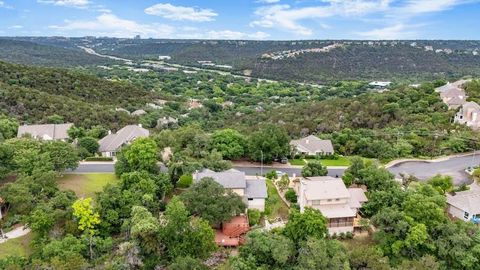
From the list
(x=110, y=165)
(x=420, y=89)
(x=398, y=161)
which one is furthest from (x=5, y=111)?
(x=420, y=89)

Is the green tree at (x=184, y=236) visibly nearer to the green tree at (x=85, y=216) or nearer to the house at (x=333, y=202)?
the green tree at (x=85, y=216)

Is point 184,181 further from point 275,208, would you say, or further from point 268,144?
point 268,144

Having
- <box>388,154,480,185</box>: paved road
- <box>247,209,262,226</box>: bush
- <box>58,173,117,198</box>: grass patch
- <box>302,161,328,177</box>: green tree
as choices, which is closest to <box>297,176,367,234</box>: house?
<box>247,209,262,226</box>: bush

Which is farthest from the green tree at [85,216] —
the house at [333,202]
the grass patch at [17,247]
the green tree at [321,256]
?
the house at [333,202]

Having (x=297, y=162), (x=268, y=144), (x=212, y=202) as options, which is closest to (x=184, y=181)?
(x=212, y=202)

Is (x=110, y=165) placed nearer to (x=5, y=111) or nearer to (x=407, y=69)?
(x=5, y=111)

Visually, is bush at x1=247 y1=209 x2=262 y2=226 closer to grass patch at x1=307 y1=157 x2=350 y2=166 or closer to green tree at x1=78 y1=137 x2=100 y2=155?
grass patch at x1=307 y1=157 x2=350 y2=166

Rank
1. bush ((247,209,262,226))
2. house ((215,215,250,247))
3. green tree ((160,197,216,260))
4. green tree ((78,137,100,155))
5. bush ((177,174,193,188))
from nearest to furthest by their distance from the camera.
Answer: green tree ((160,197,216,260)), house ((215,215,250,247)), bush ((247,209,262,226)), bush ((177,174,193,188)), green tree ((78,137,100,155))
